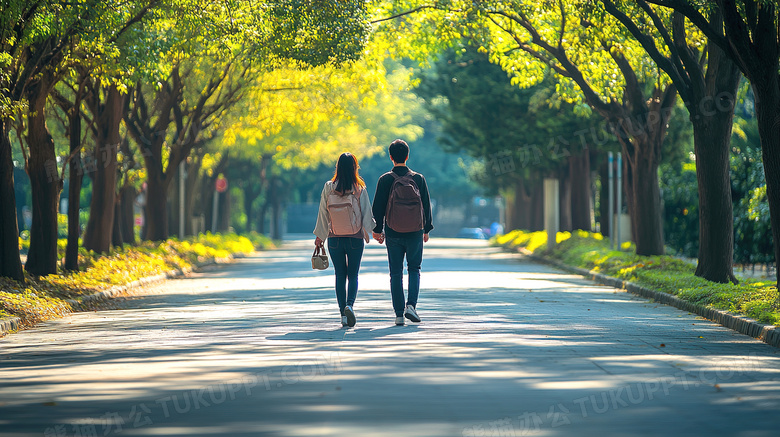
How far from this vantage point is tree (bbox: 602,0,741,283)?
19078mm

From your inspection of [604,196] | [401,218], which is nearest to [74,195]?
[401,218]

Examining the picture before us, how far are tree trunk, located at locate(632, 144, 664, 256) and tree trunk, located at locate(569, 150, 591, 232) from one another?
12664mm

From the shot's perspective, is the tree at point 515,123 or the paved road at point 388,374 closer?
the paved road at point 388,374

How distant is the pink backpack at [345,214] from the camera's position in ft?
43.1

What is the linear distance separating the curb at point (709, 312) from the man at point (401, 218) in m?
3.72

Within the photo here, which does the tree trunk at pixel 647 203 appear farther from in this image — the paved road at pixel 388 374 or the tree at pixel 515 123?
the paved road at pixel 388 374

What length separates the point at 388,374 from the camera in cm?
927

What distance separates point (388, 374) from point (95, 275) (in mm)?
12779

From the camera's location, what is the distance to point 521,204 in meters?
58.4

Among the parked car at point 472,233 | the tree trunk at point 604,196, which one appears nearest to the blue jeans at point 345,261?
the tree trunk at point 604,196

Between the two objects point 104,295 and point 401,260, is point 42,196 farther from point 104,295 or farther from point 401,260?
point 401,260

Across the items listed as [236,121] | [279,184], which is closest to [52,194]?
[236,121]

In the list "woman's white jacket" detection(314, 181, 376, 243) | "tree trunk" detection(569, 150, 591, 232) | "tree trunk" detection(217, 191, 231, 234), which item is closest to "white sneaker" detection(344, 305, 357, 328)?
"woman's white jacket" detection(314, 181, 376, 243)

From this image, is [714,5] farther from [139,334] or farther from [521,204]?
[521,204]
